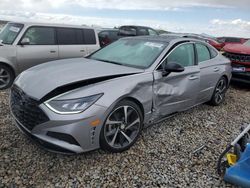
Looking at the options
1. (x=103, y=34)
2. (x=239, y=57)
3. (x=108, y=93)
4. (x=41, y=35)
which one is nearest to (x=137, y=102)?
(x=108, y=93)

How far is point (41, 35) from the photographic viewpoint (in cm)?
651

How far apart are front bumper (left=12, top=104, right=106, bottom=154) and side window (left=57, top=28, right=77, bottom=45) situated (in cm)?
433

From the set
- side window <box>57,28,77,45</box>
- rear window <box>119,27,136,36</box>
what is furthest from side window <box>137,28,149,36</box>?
side window <box>57,28,77,45</box>

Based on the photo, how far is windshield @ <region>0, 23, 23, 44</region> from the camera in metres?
6.14

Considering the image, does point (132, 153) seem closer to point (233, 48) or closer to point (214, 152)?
point (214, 152)

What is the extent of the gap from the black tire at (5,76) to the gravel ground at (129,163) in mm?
1815

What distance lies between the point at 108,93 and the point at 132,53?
132cm

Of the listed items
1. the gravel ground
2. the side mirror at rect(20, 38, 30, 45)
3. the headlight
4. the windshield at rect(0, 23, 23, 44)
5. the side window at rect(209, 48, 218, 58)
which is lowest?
the gravel ground

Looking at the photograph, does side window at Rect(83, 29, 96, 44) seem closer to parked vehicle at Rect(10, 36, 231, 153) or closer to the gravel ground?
parked vehicle at Rect(10, 36, 231, 153)

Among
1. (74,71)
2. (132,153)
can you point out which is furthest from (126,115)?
(74,71)

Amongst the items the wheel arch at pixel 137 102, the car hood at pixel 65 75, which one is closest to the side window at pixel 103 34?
the car hood at pixel 65 75

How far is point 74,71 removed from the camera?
3.42 meters

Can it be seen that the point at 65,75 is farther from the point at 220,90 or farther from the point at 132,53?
the point at 220,90

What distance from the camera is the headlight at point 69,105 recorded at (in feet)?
9.32
